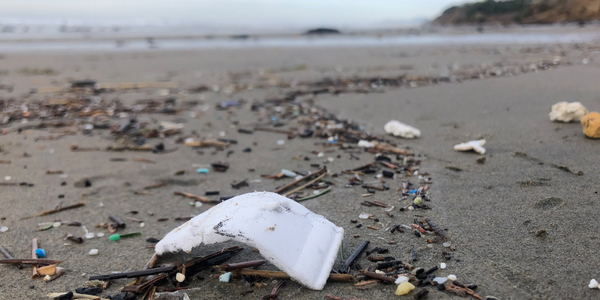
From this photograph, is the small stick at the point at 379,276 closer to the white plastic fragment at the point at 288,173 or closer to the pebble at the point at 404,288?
the pebble at the point at 404,288

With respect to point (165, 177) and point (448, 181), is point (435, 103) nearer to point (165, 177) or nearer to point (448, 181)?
point (448, 181)

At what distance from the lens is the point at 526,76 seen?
6188mm

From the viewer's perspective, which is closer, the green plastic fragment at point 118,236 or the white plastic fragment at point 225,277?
the white plastic fragment at point 225,277

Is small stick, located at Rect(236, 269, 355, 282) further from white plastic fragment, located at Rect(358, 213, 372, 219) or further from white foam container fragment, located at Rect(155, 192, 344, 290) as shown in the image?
white plastic fragment, located at Rect(358, 213, 372, 219)

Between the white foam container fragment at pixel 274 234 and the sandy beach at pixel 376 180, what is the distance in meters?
0.13

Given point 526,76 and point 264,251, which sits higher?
point 526,76

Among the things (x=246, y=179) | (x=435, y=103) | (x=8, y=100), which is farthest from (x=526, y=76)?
(x=8, y=100)

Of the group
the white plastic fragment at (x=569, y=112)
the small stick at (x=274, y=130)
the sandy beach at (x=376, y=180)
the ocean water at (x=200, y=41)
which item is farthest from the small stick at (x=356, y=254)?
the ocean water at (x=200, y=41)

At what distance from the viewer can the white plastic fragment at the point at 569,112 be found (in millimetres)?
3729

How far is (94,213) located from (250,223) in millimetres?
1680

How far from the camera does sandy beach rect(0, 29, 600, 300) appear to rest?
1.83 meters

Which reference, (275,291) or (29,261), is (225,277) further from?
(29,261)

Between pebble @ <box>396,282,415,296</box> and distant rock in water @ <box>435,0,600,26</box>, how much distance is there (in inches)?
1034

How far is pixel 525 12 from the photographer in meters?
25.0
